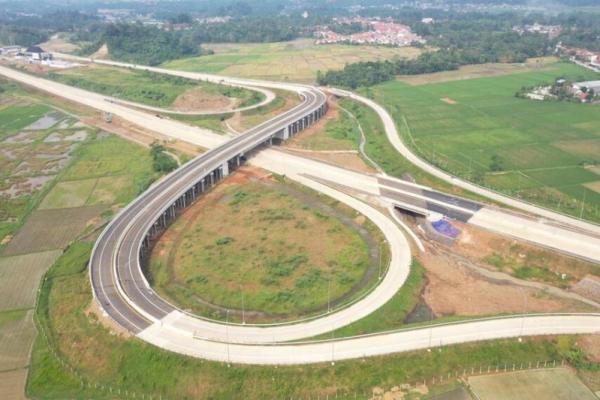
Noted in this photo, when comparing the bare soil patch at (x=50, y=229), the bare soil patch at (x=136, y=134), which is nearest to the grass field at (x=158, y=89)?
the bare soil patch at (x=136, y=134)

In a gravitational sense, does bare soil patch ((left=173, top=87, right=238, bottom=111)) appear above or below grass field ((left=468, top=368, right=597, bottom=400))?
above

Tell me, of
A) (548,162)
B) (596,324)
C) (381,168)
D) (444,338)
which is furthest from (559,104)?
(444,338)

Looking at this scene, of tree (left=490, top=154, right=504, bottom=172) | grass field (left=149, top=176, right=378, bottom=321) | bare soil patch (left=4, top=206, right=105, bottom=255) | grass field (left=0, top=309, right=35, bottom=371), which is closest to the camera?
grass field (left=0, top=309, right=35, bottom=371)

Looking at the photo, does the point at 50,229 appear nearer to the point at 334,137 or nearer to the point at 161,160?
the point at 161,160

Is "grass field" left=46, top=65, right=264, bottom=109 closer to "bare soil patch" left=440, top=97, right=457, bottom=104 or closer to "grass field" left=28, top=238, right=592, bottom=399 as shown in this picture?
"bare soil patch" left=440, top=97, right=457, bottom=104

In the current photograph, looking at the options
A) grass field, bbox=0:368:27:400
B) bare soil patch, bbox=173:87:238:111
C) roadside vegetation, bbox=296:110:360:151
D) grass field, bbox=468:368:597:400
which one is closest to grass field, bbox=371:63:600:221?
roadside vegetation, bbox=296:110:360:151

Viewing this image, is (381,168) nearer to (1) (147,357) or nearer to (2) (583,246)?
(2) (583,246)

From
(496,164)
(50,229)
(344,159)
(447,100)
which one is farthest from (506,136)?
(50,229)
